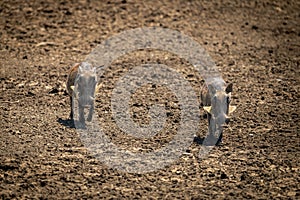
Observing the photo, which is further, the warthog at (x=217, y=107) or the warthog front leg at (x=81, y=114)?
the warthog front leg at (x=81, y=114)

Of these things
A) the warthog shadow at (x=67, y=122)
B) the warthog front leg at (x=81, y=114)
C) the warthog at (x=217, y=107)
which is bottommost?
the warthog shadow at (x=67, y=122)

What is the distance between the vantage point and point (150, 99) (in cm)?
873

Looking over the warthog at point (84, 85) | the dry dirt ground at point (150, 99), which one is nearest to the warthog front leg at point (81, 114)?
the warthog at point (84, 85)

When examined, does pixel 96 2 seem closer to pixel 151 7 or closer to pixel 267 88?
pixel 151 7

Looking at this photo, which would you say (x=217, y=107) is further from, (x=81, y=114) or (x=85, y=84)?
(x=81, y=114)

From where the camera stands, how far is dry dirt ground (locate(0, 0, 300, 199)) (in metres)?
→ 6.71

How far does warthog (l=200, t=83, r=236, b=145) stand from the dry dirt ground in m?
0.24

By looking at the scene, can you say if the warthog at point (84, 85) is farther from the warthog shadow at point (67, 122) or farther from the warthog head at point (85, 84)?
the warthog shadow at point (67, 122)

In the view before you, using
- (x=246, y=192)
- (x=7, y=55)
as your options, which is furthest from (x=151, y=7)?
(x=246, y=192)

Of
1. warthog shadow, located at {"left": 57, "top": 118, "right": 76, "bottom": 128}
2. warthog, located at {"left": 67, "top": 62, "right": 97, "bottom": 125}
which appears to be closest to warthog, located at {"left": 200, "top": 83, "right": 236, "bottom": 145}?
warthog, located at {"left": 67, "top": 62, "right": 97, "bottom": 125}

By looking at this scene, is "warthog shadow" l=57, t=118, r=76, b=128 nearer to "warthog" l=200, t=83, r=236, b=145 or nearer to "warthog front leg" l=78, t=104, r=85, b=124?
"warthog front leg" l=78, t=104, r=85, b=124

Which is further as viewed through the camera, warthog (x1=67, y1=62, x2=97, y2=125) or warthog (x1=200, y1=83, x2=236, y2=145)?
warthog (x1=67, y1=62, x2=97, y2=125)

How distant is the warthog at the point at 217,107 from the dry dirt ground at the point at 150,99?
0.24 meters

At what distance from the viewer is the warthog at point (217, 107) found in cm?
734
